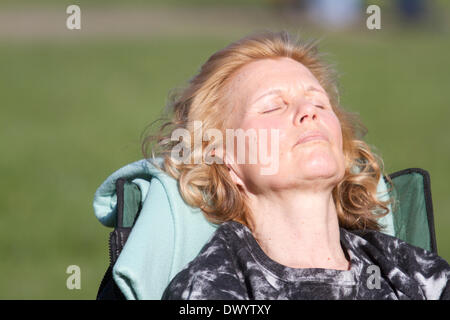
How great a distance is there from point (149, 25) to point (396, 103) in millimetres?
9717

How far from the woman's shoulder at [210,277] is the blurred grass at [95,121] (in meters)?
1.04

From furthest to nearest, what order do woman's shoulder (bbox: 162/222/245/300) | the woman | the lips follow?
1. the lips
2. the woman
3. woman's shoulder (bbox: 162/222/245/300)

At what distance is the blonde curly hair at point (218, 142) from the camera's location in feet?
11.7

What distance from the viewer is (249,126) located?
338cm

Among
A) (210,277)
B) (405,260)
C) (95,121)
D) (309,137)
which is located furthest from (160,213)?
(95,121)

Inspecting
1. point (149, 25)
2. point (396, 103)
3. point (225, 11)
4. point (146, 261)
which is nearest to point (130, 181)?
point (146, 261)

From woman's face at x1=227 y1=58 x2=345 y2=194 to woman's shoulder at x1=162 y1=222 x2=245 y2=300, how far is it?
338 mm

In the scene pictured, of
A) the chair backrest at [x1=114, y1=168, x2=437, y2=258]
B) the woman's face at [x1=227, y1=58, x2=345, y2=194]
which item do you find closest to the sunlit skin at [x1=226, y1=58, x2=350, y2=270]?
the woman's face at [x1=227, y1=58, x2=345, y2=194]

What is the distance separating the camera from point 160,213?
350 centimetres

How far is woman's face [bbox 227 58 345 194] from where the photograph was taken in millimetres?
3234

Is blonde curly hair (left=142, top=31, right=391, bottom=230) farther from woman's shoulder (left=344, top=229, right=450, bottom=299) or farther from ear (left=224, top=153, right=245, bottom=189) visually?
woman's shoulder (left=344, top=229, right=450, bottom=299)

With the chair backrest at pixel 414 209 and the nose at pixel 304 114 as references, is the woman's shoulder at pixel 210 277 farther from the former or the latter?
the chair backrest at pixel 414 209
